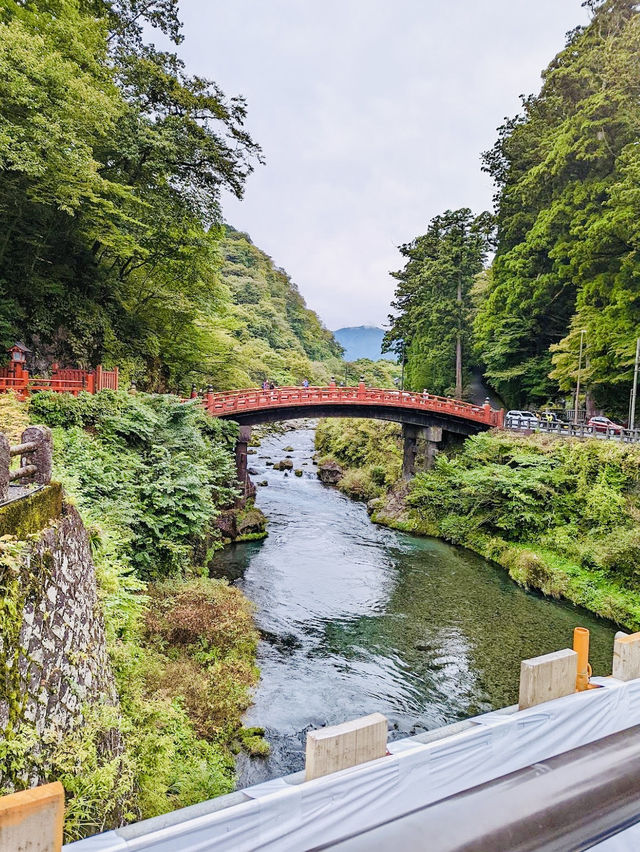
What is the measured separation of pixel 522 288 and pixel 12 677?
28.5m

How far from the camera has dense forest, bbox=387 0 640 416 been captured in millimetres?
21359

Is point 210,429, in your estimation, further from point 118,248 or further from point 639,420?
point 639,420

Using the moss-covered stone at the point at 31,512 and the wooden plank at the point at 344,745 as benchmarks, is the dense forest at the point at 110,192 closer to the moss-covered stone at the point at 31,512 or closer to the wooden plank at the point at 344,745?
the moss-covered stone at the point at 31,512

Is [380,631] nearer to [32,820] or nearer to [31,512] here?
[31,512]

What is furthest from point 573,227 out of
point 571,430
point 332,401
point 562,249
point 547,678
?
point 547,678

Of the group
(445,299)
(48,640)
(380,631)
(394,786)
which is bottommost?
(380,631)

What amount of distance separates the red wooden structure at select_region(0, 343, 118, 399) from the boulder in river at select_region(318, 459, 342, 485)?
18.3 metres

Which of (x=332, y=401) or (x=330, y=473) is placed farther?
(x=330, y=473)

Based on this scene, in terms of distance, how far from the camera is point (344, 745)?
2.52 metres

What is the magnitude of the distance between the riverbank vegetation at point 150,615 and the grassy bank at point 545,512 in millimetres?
9450

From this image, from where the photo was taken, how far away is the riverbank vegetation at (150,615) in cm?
468

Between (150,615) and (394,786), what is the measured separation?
809cm

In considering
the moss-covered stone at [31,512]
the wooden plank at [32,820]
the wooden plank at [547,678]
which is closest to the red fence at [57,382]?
the moss-covered stone at [31,512]

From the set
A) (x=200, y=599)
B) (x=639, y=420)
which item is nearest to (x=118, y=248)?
(x=200, y=599)
